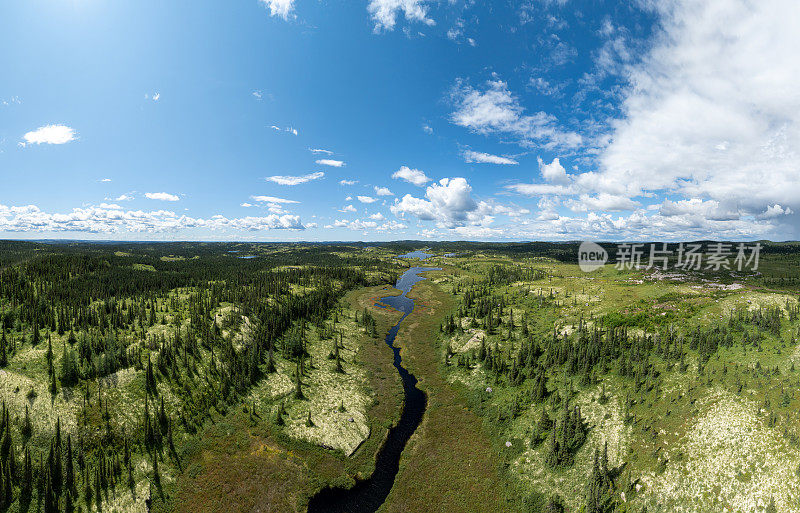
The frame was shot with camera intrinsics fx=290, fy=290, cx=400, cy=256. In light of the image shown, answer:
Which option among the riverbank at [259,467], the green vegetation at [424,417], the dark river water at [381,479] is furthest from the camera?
the dark river water at [381,479]

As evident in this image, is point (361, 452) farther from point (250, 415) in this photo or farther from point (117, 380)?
point (117, 380)

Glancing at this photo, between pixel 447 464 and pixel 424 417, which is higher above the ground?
pixel 424 417

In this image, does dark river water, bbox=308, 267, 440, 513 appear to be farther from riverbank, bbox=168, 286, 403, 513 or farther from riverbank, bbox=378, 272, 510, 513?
riverbank, bbox=378, 272, 510, 513

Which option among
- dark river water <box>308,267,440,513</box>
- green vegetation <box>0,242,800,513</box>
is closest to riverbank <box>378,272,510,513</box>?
green vegetation <box>0,242,800,513</box>

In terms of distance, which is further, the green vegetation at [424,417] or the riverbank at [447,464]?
the riverbank at [447,464]

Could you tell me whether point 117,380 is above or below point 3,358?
below

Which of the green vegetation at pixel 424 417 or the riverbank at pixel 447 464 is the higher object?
the green vegetation at pixel 424 417

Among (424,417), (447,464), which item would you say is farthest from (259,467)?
(424,417)

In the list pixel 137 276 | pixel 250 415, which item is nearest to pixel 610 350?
pixel 250 415

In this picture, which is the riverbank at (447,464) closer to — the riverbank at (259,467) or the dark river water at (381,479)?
the dark river water at (381,479)

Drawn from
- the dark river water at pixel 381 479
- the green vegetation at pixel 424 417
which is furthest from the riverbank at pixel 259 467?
the dark river water at pixel 381 479

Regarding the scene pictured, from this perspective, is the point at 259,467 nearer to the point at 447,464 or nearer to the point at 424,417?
the point at 447,464
